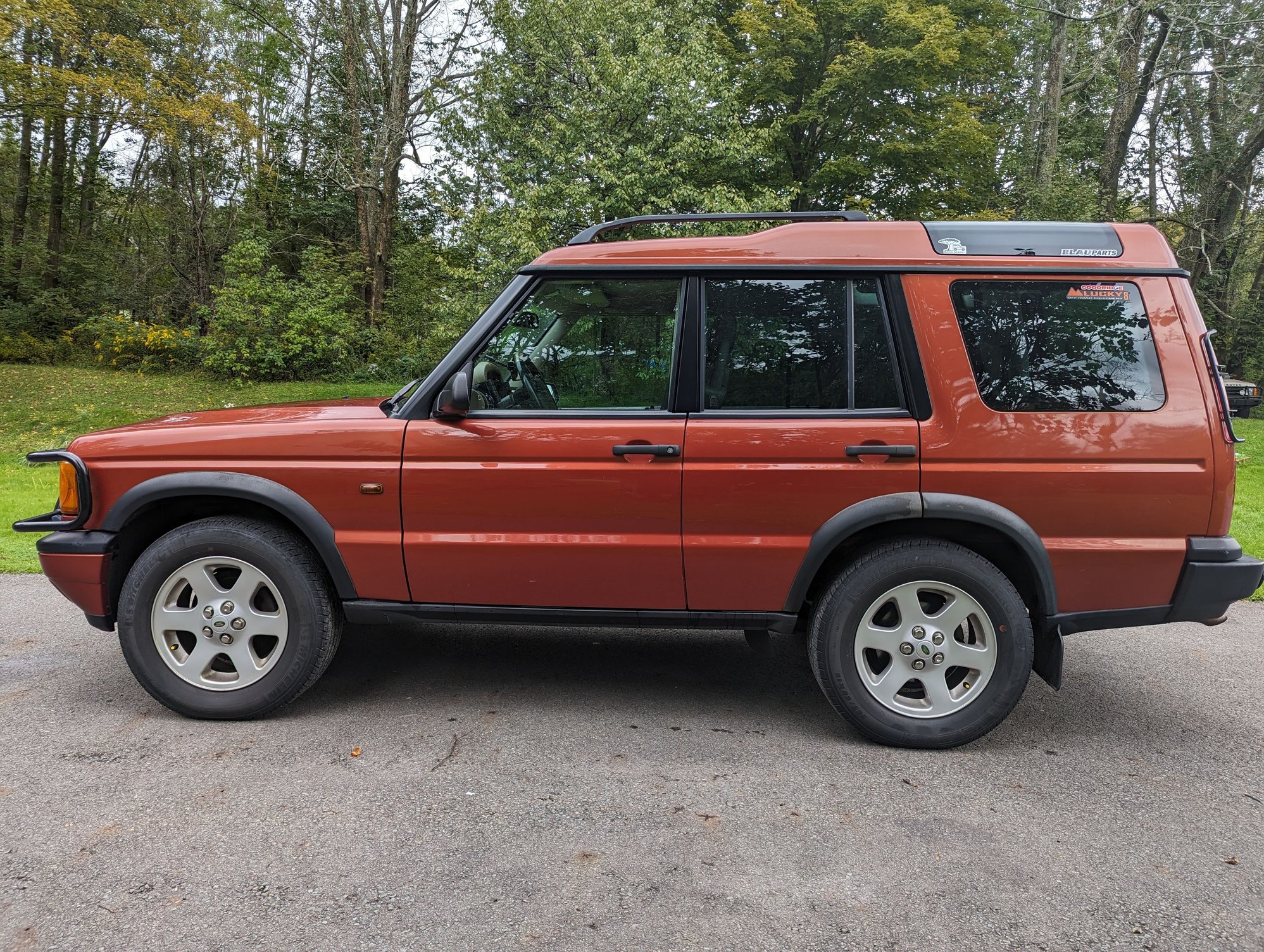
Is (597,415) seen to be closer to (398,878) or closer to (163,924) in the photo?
(398,878)

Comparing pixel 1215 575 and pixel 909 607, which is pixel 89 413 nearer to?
pixel 909 607

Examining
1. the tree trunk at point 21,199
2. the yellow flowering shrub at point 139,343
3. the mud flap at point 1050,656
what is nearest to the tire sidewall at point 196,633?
the mud flap at point 1050,656

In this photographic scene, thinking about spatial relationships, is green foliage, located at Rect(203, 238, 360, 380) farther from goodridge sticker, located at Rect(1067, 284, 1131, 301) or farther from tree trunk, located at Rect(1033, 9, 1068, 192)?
goodridge sticker, located at Rect(1067, 284, 1131, 301)

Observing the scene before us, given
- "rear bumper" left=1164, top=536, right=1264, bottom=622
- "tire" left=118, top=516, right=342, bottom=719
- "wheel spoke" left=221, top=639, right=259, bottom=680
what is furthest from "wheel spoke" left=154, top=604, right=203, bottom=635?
"rear bumper" left=1164, top=536, right=1264, bottom=622

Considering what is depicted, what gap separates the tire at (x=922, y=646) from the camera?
3254 mm

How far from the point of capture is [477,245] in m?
15.8

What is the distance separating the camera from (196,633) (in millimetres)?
3482

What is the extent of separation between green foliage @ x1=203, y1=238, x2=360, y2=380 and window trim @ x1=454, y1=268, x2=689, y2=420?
55.8ft

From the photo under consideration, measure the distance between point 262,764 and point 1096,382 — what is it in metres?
3.52

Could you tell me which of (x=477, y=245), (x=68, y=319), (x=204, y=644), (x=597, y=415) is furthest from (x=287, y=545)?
(x=68, y=319)

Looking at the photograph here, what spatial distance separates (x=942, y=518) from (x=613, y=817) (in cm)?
170

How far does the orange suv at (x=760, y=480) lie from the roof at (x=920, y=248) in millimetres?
12

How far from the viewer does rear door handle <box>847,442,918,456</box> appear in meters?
3.22

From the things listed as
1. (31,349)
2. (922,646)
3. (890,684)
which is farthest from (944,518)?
(31,349)
